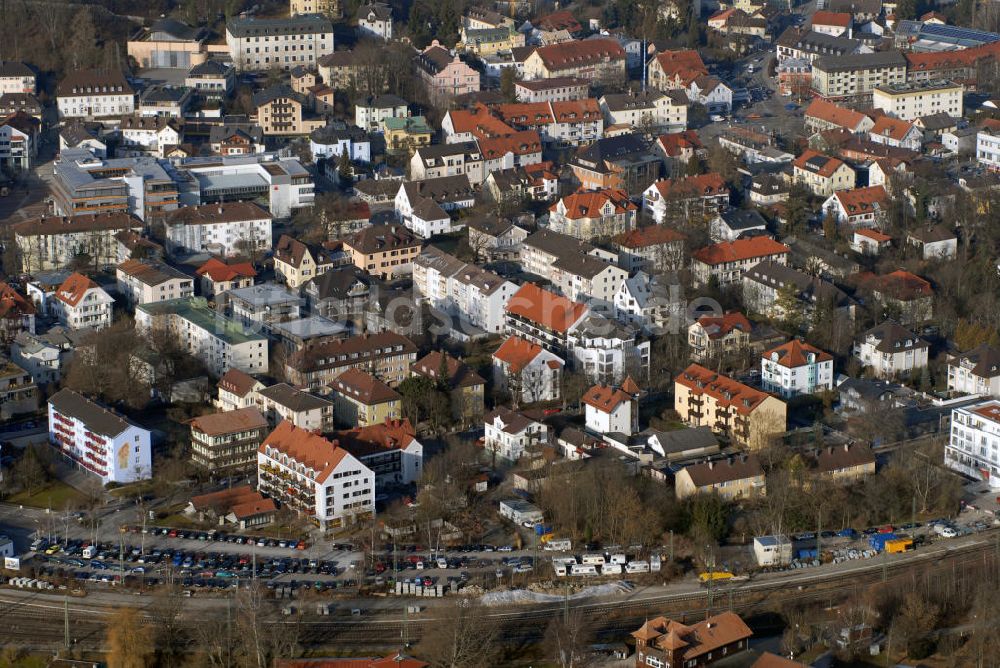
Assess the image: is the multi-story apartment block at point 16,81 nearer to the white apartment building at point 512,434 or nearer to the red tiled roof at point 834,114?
the red tiled roof at point 834,114

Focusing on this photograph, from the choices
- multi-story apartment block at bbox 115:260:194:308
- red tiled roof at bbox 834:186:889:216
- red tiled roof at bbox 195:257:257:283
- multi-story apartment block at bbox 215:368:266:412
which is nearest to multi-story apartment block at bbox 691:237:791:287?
red tiled roof at bbox 834:186:889:216

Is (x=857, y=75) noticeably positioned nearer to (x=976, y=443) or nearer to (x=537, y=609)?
(x=976, y=443)

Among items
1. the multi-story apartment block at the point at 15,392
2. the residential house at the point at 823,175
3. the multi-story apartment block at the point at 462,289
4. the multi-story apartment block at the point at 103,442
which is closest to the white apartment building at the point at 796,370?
the multi-story apartment block at the point at 462,289

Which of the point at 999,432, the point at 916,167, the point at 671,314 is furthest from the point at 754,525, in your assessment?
the point at 916,167

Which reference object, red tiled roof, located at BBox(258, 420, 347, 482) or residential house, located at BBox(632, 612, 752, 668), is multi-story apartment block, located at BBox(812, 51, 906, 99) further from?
residential house, located at BBox(632, 612, 752, 668)

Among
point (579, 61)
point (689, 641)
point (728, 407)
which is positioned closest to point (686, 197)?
point (728, 407)
